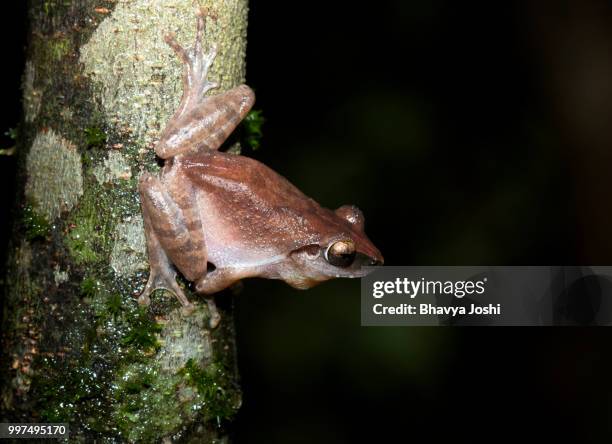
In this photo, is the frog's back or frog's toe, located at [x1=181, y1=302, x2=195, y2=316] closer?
frog's toe, located at [x1=181, y1=302, x2=195, y2=316]

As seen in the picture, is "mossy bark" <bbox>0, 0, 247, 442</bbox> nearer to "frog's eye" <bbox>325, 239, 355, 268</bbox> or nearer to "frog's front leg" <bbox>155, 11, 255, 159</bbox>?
"frog's front leg" <bbox>155, 11, 255, 159</bbox>

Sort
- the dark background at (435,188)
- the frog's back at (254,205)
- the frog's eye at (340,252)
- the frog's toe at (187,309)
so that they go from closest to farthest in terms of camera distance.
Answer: the frog's toe at (187,309) → the frog's back at (254,205) → the frog's eye at (340,252) → the dark background at (435,188)

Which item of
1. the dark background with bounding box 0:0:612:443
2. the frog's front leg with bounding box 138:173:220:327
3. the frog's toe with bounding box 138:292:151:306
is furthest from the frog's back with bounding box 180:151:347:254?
the dark background with bounding box 0:0:612:443

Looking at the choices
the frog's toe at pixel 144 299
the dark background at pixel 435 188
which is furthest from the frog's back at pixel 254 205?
the dark background at pixel 435 188

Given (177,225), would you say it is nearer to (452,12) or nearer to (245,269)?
(245,269)

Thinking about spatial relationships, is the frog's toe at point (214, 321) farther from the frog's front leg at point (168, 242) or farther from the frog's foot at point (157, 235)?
the frog's foot at point (157, 235)

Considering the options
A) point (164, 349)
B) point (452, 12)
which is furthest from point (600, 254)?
point (164, 349)

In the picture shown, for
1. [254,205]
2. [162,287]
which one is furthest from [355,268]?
[162,287]
